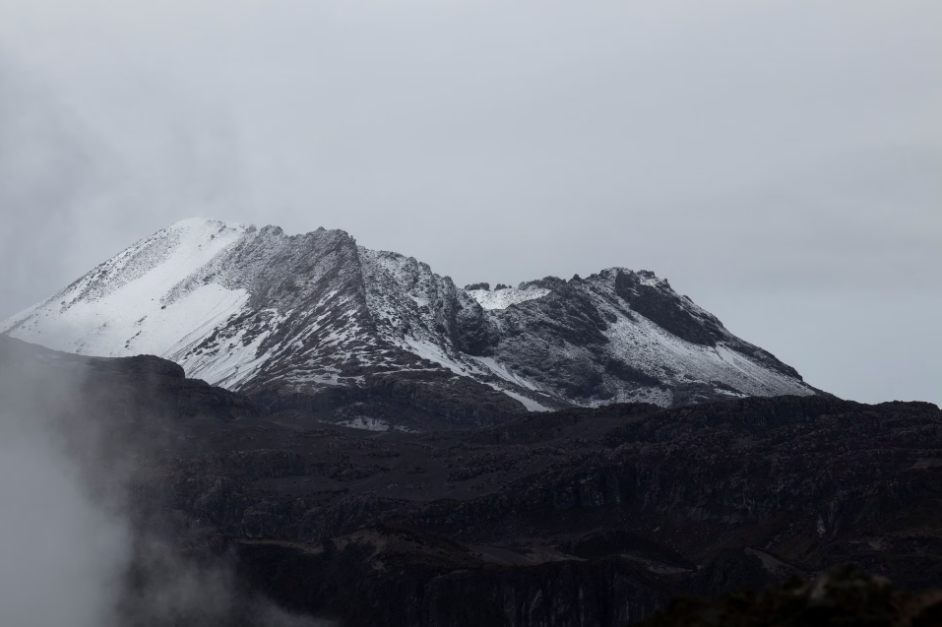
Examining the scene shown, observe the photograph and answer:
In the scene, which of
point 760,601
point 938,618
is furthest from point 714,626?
point 938,618

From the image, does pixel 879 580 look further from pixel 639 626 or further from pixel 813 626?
pixel 639 626

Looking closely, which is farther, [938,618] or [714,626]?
[714,626]

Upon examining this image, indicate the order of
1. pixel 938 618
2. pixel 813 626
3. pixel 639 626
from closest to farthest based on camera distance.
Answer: pixel 938 618
pixel 813 626
pixel 639 626

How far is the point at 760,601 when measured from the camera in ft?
323

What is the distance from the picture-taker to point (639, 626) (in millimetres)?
100062

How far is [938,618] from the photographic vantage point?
3386 inches

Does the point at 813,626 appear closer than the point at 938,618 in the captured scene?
No

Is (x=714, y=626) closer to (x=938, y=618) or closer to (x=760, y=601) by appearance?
(x=760, y=601)

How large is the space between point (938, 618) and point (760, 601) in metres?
14.5

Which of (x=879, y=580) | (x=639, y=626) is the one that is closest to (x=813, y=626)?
(x=879, y=580)

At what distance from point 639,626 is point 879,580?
14.7 metres

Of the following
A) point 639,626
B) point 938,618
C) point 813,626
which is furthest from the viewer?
point 639,626

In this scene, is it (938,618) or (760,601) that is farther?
(760,601)

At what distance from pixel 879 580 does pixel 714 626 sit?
9877 mm
